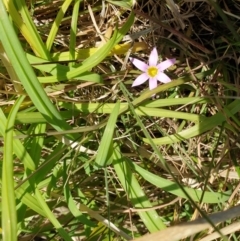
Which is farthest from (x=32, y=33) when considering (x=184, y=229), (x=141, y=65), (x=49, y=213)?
(x=184, y=229)

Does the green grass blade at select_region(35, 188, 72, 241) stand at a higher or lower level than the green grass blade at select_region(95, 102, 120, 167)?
lower

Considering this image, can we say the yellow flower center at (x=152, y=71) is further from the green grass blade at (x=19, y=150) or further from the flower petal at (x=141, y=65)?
the green grass blade at (x=19, y=150)

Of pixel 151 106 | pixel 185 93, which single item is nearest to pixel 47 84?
pixel 151 106

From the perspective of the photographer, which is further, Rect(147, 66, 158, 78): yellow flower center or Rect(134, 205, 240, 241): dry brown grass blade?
Rect(147, 66, 158, 78): yellow flower center

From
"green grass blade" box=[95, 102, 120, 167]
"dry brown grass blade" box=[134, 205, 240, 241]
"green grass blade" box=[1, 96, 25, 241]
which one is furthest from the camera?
"green grass blade" box=[95, 102, 120, 167]

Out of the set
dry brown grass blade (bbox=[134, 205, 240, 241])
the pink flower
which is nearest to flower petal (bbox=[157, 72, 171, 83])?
the pink flower

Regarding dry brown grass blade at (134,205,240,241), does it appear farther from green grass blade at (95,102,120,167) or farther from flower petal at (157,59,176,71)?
flower petal at (157,59,176,71)

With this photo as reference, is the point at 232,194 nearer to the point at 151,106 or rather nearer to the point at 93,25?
the point at 151,106

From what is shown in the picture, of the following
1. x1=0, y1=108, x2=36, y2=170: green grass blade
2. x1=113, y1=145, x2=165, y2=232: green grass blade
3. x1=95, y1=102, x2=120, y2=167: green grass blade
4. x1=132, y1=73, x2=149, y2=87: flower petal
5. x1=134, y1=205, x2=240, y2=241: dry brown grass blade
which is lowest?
x1=134, y1=205, x2=240, y2=241: dry brown grass blade

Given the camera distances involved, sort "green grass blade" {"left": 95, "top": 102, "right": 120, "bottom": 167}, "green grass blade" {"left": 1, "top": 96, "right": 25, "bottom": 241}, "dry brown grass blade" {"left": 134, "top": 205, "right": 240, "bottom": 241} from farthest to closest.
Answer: "green grass blade" {"left": 95, "top": 102, "right": 120, "bottom": 167}, "green grass blade" {"left": 1, "top": 96, "right": 25, "bottom": 241}, "dry brown grass blade" {"left": 134, "top": 205, "right": 240, "bottom": 241}
